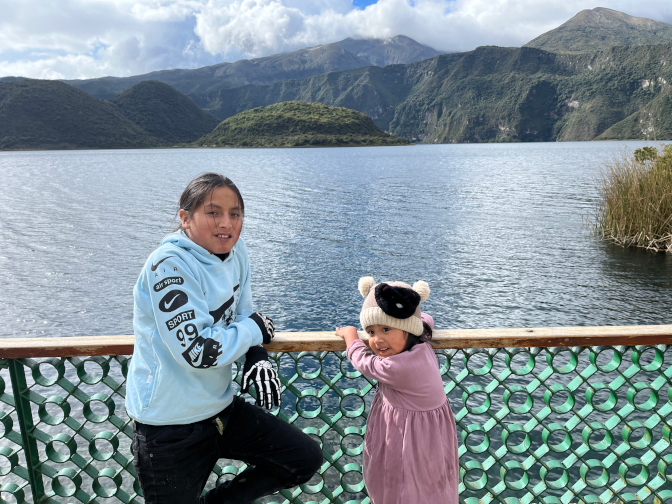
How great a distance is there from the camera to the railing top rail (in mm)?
2273

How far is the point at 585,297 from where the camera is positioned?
11.9 meters

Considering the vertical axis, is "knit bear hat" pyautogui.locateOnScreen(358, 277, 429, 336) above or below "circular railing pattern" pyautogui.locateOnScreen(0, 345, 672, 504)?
above

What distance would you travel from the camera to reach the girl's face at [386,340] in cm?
218

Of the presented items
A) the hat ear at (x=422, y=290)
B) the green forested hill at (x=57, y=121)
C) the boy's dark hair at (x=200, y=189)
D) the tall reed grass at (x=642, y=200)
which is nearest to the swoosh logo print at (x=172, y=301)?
the boy's dark hair at (x=200, y=189)

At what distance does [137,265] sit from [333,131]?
128 metres

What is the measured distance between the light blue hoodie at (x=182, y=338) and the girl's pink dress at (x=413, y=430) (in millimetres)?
618

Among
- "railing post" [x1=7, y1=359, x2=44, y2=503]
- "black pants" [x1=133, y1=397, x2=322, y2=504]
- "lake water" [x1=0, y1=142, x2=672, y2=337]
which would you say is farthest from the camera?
"lake water" [x1=0, y1=142, x2=672, y2=337]

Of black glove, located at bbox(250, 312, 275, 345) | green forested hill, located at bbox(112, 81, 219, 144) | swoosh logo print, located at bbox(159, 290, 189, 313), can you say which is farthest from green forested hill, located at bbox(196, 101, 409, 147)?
swoosh logo print, located at bbox(159, 290, 189, 313)

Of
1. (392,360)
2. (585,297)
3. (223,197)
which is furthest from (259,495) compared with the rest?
(585,297)

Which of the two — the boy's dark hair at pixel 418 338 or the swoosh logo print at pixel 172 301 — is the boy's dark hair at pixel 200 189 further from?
the boy's dark hair at pixel 418 338

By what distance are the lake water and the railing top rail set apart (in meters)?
Result: 7.84

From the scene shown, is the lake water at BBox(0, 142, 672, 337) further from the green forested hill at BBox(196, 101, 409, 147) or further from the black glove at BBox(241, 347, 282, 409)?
the green forested hill at BBox(196, 101, 409, 147)

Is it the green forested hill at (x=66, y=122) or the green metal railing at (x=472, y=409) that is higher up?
the green forested hill at (x=66, y=122)

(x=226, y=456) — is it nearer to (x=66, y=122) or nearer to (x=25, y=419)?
(x=25, y=419)
